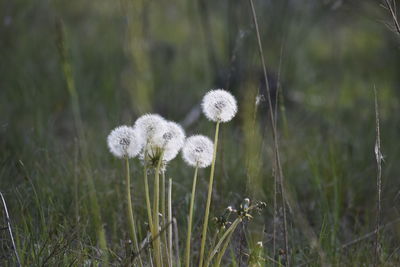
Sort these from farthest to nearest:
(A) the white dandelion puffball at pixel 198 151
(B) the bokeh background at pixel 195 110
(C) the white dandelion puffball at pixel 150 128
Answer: (B) the bokeh background at pixel 195 110 < (A) the white dandelion puffball at pixel 198 151 < (C) the white dandelion puffball at pixel 150 128

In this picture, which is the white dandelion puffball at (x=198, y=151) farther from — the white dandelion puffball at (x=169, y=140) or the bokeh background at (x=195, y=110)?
the bokeh background at (x=195, y=110)

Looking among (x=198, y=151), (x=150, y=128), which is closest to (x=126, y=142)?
(x=150, y=128)

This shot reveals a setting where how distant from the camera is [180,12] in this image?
6.59 m

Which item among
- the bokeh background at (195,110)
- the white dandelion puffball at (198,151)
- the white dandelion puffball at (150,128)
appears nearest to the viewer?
the white dandelion puffball at (150,128)

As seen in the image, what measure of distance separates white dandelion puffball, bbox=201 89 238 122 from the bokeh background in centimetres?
21

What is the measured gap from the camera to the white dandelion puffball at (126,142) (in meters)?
1.47

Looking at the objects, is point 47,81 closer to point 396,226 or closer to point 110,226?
point 110,226

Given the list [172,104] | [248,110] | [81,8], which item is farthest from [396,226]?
[81,8]

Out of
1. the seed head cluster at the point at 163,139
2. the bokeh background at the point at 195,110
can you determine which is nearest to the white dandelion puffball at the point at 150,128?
the seed head cluster at the point at 163,139

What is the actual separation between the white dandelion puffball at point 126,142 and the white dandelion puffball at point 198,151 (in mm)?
161

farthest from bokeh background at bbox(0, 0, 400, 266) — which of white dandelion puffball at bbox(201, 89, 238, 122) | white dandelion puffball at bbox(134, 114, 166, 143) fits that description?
white dandelion puffball at bbox(201, 89, 238, 122)

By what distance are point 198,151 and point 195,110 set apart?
2517 mm

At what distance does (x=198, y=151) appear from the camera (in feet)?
5.08

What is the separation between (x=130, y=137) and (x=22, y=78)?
2693 mm
